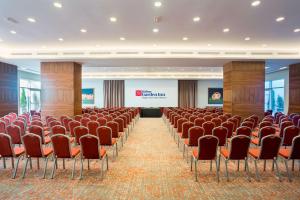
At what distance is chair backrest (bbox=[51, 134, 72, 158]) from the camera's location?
452cm

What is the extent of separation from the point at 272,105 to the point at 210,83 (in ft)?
23.2

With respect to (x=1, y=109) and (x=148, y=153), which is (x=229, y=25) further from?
(x=1, y=109)

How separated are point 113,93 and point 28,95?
849 cm

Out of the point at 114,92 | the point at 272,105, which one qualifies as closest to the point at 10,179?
the point at 114,92

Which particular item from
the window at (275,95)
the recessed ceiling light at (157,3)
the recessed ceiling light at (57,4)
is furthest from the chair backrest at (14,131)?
the window at (275,95)

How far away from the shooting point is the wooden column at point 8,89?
13.9 meters

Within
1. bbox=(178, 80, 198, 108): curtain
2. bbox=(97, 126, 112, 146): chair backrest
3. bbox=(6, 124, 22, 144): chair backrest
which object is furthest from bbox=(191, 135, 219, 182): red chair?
bbox=(178, 80, 198, 108): curtain

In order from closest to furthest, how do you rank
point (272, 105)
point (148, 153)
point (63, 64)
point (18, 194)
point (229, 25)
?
point (18, 194)
point (148, 153)
point (229, 25)
point (63, 64)
point (272, 105)

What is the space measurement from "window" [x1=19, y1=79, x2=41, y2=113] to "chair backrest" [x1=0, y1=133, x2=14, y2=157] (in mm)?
16201

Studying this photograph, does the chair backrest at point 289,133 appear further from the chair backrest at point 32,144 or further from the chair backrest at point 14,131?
the chair backrest at point 14,131

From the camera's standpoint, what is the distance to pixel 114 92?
79.7 ft

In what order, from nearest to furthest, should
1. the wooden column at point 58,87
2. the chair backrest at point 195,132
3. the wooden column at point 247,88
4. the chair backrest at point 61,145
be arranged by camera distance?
1. the chair backrest at point 61,145
2. the chair backrest at point 195,132
3. the wooden column at point 247,88
4. the wooden column at point 58,87

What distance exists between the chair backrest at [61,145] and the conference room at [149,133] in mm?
30

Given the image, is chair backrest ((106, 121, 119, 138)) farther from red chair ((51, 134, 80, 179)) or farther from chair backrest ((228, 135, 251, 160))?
chair backrest ((228, 135, 251, 160))
